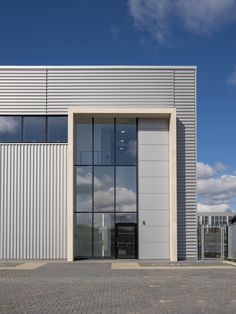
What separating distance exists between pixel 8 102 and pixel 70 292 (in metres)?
15.7

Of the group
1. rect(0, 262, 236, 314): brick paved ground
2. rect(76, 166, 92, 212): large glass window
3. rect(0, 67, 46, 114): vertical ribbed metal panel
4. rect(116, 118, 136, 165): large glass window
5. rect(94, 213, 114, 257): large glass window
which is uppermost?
rect(0, 67, 46, 114): vertical ribbed metal panel

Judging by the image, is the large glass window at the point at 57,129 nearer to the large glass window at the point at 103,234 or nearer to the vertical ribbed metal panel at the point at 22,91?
the vertical ribbed metal panel at the point at 22,91

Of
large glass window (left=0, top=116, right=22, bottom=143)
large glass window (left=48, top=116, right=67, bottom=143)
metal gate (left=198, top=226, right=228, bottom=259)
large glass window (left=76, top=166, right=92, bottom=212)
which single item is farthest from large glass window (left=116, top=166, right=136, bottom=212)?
large glass window (left=0, top=116, right=22, bottom=143)

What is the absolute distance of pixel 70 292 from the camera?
49.8 ft

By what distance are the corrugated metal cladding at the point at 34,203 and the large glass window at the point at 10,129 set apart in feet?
2.95

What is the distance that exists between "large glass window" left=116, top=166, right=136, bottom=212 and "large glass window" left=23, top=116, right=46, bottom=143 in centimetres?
457

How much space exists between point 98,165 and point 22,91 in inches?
221

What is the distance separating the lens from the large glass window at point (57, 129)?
1121 inches

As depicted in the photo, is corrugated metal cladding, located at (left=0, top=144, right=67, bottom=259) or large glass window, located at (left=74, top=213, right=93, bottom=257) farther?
large glass window, located at (left=74, top=213, right=93, bottom=257)

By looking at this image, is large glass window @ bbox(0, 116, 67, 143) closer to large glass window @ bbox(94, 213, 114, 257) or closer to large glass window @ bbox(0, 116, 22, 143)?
large glass window @ bbox(0, 116, 22, 143)

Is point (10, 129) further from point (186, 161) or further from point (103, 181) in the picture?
point (186, 161)

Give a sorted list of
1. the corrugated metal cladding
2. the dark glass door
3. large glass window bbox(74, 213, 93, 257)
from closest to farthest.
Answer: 1. the corrugated metal cladding
2. large glass window bbox(74, 213, 93, 257)
3. the dark glass door

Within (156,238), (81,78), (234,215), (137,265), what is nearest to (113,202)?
(156,238)

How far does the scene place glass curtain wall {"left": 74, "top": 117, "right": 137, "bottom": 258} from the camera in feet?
92.4
